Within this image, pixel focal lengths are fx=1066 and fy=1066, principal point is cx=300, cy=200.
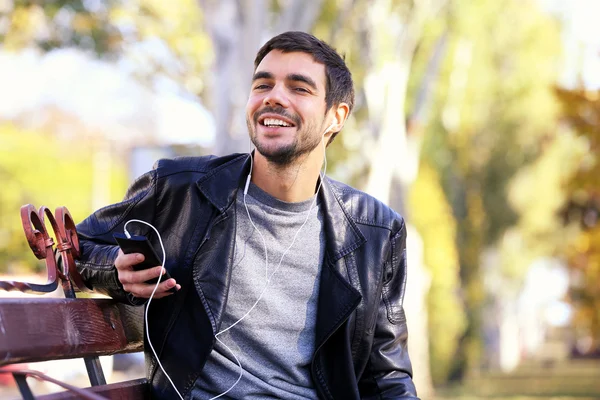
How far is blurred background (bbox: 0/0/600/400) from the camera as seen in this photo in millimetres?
14586

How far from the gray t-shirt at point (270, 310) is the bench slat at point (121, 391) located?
0.18 metres

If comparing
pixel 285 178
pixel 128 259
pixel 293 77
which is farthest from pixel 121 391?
pixel 293 77

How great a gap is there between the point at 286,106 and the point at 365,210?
52 centimetres

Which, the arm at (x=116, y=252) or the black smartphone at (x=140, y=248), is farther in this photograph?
the arm at (x=116, y=252)

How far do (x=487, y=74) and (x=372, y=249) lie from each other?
28.5m

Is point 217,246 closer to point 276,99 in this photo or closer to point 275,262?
point 275,262

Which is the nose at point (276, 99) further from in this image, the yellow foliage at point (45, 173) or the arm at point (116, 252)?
the yellow foliage at point (45, 173)

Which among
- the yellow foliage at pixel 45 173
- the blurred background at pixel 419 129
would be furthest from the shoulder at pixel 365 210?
the yellow foliage at pixel 45 173

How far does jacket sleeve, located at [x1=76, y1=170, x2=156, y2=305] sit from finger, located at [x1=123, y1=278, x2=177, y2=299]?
0.26ft

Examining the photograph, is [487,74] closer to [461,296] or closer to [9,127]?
[461,296]

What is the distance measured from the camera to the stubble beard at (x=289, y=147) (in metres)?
3.67

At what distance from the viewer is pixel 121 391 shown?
129 inches

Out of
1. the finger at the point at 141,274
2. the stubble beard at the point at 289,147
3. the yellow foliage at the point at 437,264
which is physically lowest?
the yellow foliage at the point at 437,264

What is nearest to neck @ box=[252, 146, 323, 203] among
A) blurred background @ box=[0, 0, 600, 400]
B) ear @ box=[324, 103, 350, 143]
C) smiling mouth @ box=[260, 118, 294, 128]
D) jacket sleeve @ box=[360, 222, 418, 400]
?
smiling mouth @ box=[260, 118, 294, 128]
